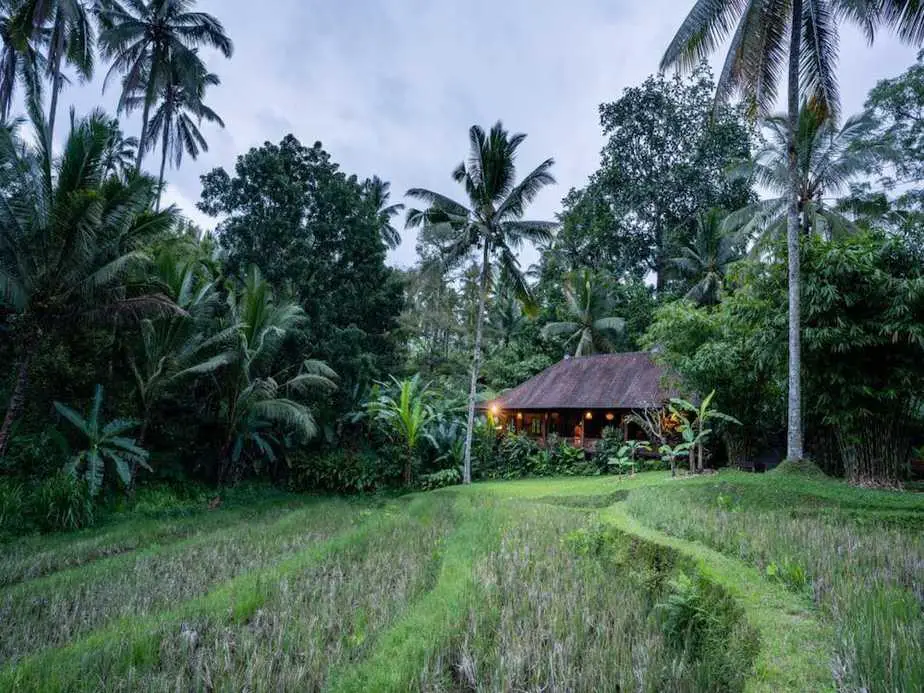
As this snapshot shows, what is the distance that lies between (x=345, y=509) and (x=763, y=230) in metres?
18.5

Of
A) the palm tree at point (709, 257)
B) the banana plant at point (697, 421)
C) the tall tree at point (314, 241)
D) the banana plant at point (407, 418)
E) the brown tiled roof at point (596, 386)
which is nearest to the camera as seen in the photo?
the banana plant at point (697, 421)

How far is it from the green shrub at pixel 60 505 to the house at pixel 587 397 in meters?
13.3

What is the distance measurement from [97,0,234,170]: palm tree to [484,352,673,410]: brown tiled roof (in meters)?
16.8

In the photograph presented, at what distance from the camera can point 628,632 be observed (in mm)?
3818

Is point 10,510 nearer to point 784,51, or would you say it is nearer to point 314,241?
point 314,241

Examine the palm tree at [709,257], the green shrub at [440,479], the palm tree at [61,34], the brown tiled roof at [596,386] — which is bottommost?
the green shrub at [440,479]

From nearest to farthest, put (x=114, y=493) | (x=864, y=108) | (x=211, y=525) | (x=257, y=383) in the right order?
1. (x=211, y=525)
2. (x=114, y=493)
3. (x=257, y=383)
4. (x=864, y=108)

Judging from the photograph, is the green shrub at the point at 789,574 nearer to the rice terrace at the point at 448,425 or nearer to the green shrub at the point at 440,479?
the rice terrace at the point at 448,425

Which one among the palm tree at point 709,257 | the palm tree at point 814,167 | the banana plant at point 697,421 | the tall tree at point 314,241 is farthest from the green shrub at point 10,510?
the palm tree at point 709,257

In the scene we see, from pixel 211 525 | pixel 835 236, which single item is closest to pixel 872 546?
pixel 211 525

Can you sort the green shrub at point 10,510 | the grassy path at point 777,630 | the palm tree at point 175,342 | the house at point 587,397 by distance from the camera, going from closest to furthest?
1. the grassy path at point 777,630
2. the green shrub at point 10,510
3. the palm tree at point 175,342
4. the house at point 587,397

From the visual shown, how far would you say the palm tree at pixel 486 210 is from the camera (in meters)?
15.3

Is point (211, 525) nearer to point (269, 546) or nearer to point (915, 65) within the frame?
point (269, 546)

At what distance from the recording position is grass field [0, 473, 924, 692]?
10.3ft
